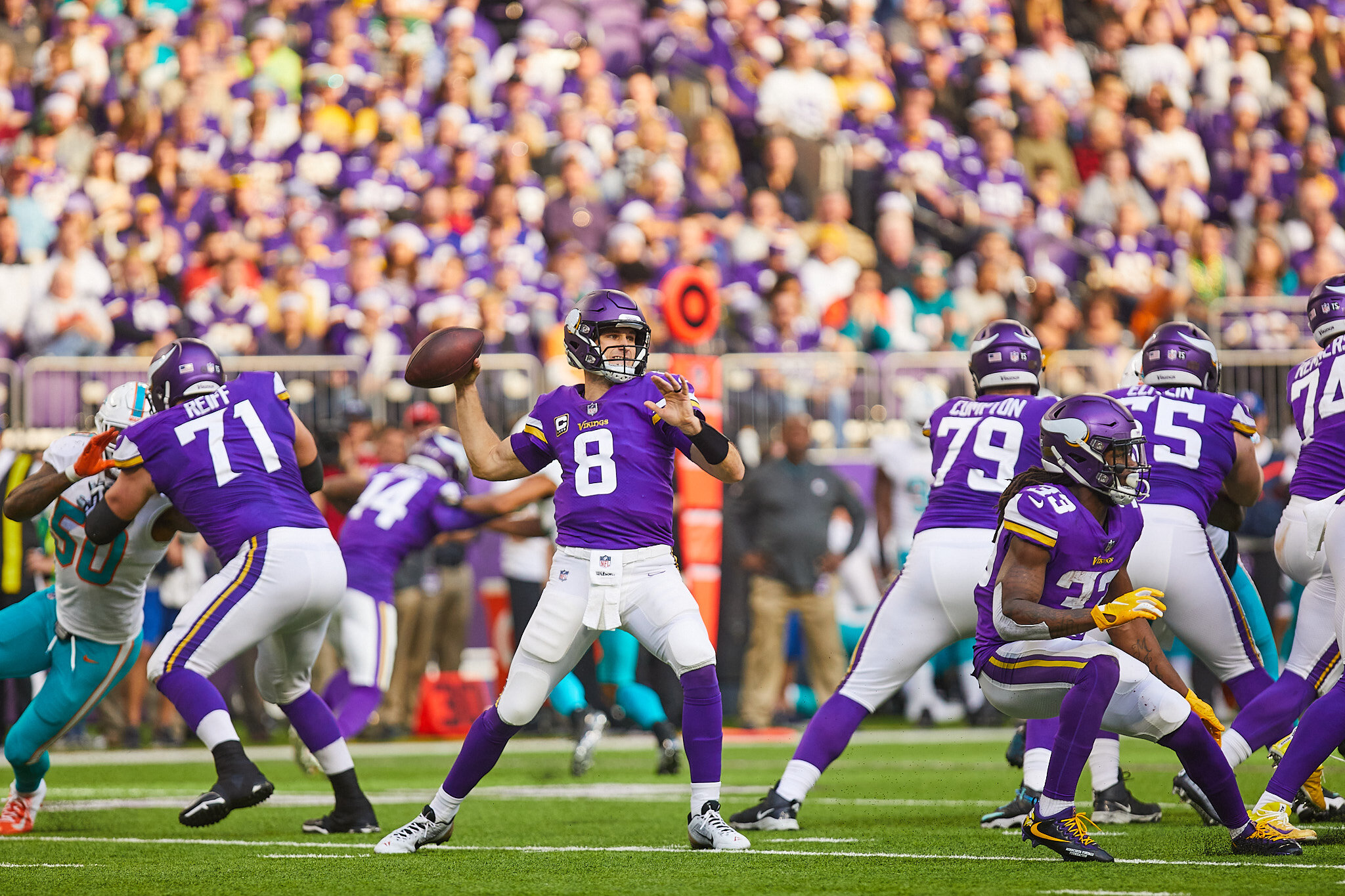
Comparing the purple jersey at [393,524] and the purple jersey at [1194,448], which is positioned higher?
the purple jersey at [1194,448]

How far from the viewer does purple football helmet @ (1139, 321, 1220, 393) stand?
720cm

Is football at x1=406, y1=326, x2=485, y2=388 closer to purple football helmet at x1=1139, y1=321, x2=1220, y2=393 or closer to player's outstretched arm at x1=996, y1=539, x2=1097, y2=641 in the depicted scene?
player's outstretched arm at x1=996, y1=539, x2=1097, y2=641

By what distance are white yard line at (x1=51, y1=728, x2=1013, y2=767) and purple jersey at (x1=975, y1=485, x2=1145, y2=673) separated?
19.6 ft

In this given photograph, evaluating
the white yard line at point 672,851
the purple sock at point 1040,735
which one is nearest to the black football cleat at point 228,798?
the white yard line at point 672,851

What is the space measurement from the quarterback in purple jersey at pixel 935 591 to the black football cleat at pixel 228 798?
1875 mm

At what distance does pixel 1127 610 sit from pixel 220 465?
3.59 meters

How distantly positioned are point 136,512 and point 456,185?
9.24 meters

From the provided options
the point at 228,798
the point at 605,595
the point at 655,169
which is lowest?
the point at 228,798

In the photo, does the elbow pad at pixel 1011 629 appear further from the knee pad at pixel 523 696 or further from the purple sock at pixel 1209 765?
the knee pad at pixel 523 696

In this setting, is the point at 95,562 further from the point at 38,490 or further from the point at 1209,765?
the point at 1209,765

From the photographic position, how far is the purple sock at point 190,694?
638 cm

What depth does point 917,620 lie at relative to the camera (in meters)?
6.73

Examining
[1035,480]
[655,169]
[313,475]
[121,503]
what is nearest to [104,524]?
[121,503]

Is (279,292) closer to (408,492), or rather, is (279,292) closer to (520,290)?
(520,290)
